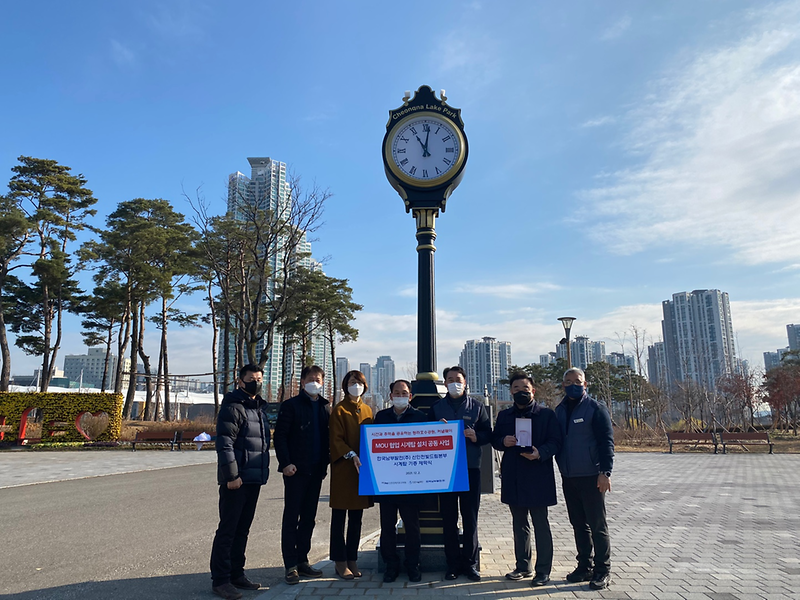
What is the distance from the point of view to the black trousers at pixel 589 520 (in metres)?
4.22

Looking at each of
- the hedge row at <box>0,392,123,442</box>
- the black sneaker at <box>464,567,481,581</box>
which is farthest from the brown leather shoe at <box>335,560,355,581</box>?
the hedge row at <box>0,392,123,442</box>

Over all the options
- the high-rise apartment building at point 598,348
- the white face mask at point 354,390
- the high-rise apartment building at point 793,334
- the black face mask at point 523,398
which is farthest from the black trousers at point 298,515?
the high-rise apartment building at point 793,334

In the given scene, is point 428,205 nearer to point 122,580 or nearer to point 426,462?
point 426,462

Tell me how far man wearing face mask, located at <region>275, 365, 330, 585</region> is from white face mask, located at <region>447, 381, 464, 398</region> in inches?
44.3

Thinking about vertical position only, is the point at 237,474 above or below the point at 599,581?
above

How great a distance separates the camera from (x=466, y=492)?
4.49 meters

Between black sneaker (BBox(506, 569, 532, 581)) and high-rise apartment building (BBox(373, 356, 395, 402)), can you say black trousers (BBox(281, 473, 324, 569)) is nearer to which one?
black sneaker (BBox(506, 569, 532, 581))

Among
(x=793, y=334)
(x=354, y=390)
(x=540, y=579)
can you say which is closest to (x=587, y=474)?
(x=540, y=579)

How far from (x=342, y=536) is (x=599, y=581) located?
→ 207 centimetres

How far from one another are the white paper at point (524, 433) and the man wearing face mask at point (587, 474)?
298 millimetres

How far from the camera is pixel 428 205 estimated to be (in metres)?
5.77

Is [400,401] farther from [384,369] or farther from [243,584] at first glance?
[384,369]

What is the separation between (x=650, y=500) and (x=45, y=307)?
31819mm

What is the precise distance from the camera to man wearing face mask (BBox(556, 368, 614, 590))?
4.29 metres
